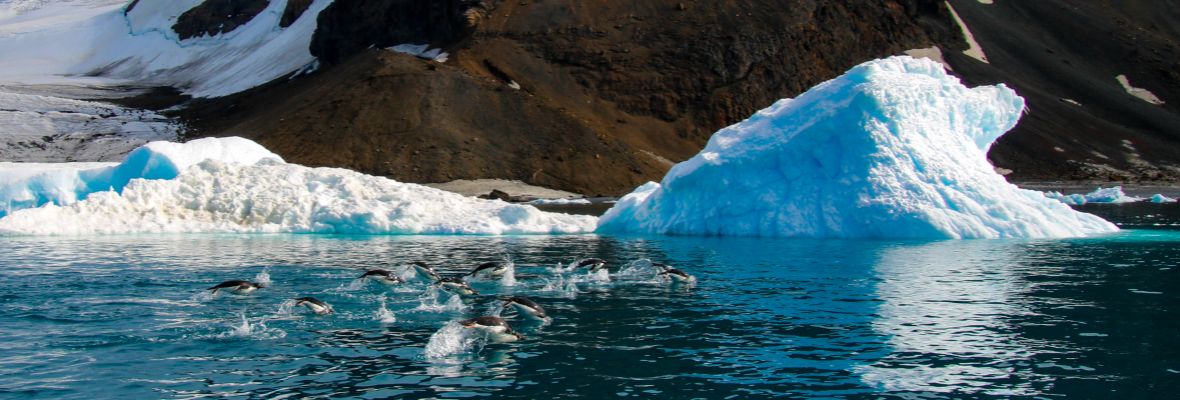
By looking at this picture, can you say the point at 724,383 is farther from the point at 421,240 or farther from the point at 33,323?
the point at 421,240

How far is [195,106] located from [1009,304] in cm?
10219

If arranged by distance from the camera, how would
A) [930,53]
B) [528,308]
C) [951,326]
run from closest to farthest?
[951,326] → [528,308] → [930,53]

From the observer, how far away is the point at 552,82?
92.7 meters

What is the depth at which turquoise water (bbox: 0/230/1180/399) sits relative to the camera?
13.0m

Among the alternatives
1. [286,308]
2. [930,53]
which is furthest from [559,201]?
[930,53]

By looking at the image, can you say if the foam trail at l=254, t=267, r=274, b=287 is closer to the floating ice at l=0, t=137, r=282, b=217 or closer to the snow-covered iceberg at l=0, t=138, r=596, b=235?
the snow-covered iceberg at l=0, t=138, r=596, b=235

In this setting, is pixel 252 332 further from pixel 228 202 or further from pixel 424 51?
pixel 424 51

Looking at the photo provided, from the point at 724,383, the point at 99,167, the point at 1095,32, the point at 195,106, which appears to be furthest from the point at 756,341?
the point at 1095,32

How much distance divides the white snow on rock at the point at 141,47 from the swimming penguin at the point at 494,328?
99.9 meters

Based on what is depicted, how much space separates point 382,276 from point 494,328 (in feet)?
20.8

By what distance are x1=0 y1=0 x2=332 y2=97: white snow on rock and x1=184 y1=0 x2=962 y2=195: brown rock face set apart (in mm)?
12867

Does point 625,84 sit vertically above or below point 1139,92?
below

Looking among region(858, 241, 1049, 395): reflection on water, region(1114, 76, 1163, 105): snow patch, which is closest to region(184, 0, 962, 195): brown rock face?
region(1114, 76, 1163, 105): snow patch

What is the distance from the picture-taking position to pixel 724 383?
13.0 metres
